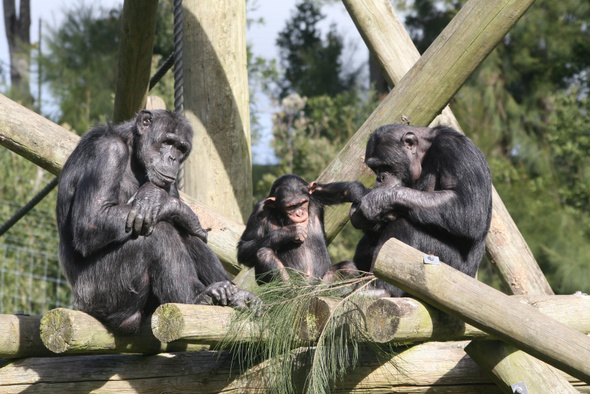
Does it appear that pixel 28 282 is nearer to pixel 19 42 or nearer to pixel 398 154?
pixel 19 42

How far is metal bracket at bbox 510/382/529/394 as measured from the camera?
3.60 meters

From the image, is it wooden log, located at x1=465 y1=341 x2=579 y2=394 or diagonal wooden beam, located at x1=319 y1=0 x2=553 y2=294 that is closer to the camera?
wooden log, located at x1=465 y1=341 x2=579 y2=394

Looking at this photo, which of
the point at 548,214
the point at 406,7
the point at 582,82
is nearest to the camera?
the point at 548,214

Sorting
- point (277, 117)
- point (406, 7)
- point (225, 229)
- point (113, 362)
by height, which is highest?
point (406, 7)

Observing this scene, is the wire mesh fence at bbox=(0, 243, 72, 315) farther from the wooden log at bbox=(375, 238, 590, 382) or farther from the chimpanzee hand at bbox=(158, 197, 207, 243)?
the wooden log at bbox=(375, 238, 590, 382)

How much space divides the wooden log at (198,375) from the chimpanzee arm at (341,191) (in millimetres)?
1202

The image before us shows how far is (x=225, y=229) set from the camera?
5.41 m

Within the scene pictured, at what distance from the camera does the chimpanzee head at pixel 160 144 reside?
4316mm

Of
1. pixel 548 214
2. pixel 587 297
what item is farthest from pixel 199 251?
pixel 548 214

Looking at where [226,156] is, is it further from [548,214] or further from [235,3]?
[548,214]

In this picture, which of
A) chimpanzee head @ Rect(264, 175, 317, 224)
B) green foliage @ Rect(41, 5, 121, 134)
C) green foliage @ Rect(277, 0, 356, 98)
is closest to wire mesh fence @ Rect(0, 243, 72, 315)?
green foliage @ Rect(41, 5, 121, 134)

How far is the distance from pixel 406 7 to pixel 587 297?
42.6 ft

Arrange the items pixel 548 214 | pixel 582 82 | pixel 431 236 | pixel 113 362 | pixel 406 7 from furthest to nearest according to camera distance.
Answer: pixel 406 7 < pixel 582 82 < pixel 548 214 < pixel 431 236 < pixel 113 362

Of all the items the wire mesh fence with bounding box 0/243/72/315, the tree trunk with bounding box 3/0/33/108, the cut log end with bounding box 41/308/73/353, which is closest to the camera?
the cut log end with bounding box 41/308/73/353
